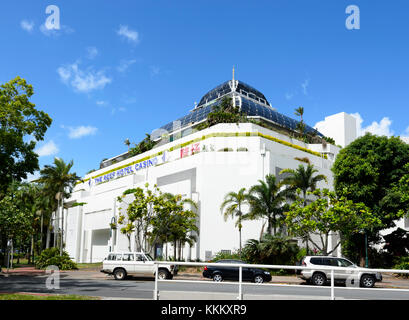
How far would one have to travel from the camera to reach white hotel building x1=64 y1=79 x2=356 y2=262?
1457 inches

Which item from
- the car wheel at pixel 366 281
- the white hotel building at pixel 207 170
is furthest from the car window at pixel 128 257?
the car wheel at pixel 366 281

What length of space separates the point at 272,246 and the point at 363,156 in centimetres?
1328

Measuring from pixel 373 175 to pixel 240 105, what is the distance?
2225 cm

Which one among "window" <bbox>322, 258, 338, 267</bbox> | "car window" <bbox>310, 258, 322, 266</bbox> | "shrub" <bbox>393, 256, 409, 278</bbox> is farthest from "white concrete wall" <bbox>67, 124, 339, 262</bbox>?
"window" <bbox>322, 258, 338, 267</bbox>

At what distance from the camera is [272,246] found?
95.7ft

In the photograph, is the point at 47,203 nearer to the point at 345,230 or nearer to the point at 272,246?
the point at 272,246

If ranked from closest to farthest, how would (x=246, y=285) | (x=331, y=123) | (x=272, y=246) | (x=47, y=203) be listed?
(x=246, y=285)
(x=272, y=246)
(x=47, y=203)
(x=331, y=123)

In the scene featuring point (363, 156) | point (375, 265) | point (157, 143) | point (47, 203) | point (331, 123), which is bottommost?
point (375, 265)

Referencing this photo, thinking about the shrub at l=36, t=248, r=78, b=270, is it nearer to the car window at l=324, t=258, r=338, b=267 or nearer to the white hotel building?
the white hotel building

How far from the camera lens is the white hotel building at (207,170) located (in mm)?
37000

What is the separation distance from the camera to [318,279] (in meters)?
8.73

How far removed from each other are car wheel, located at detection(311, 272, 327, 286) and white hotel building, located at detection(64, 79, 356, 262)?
2671 cm

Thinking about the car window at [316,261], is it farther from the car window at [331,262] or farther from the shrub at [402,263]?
the shrub at [402,263]
